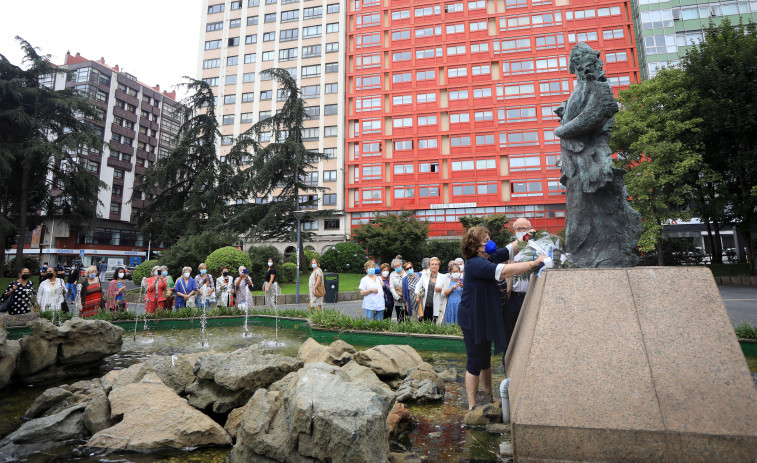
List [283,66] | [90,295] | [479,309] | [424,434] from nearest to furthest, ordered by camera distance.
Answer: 1. [424,434]
2. [479,309]
3. [90,295]
4. [283,66]

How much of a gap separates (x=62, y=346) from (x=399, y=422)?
19.1 feet

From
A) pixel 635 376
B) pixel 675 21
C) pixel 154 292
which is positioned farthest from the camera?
pixel 675 21

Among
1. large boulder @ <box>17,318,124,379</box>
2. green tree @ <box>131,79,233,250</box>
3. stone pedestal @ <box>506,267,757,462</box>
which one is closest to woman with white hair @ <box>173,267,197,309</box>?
large boulder @ <box>17,318,124,379</box>

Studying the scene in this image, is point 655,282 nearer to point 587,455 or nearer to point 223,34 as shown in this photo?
point 587,455

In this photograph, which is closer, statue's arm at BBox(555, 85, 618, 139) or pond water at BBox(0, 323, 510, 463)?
pond water at BBox(0, 323, 510, 463)

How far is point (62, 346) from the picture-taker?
6168mm

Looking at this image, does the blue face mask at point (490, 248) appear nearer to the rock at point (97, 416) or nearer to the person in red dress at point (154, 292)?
the rock at point (97, 416)

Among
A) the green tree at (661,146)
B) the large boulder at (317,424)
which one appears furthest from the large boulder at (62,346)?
the green tree at (661,146)

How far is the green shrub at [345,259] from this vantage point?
35094mm

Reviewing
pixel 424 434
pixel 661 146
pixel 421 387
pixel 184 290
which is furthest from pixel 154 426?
pixel 661 146

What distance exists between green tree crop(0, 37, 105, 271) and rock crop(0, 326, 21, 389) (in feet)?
82.0

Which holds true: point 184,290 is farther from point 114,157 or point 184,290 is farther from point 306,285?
point 114,157

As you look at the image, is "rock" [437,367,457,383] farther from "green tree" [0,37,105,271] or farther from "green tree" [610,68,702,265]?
"green tree" [0,37,105,271]

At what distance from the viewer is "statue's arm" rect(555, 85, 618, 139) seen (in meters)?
4.35
